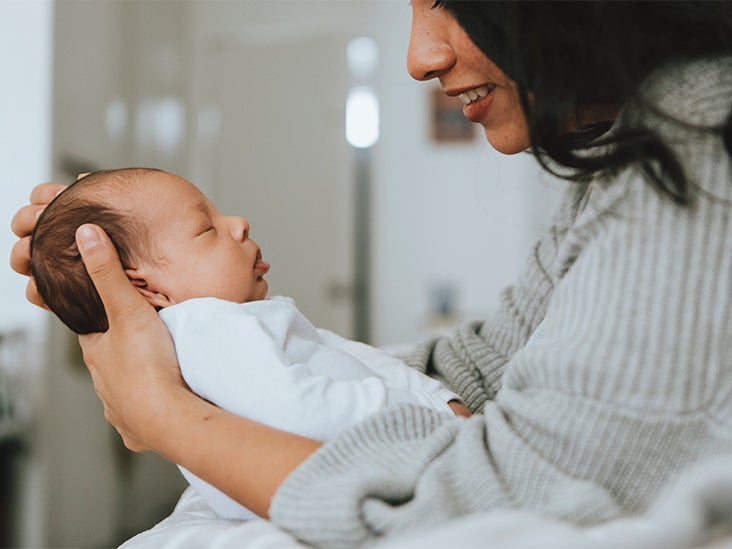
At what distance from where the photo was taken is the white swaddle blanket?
0.70 m

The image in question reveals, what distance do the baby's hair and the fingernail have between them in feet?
0.19

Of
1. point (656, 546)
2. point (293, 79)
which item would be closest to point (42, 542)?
point (656, 546)

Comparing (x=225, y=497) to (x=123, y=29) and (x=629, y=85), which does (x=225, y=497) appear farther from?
(x=123, y=29)

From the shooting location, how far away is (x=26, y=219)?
1060 millimetres

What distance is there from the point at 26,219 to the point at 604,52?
2.72 feet

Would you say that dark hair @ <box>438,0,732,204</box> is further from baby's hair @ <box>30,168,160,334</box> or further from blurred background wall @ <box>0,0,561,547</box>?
blurred background wall @ <box>0,0,561,547</box>

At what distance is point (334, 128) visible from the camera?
4430mm

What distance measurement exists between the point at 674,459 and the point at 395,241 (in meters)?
3.84

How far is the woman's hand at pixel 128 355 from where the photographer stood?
708 mm

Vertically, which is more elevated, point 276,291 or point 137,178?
point 137,178

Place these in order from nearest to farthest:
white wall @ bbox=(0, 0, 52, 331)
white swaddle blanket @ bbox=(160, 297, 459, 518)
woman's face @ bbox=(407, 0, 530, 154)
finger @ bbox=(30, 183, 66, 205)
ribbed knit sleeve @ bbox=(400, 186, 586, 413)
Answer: white swaddle blanket @ bbox=(160, 297, 459, 518), woman's face @ bbox=(407, 0, 530, 154), ribbed knit sleeve @ bbox=(400, 186, 586, 413), finger @ bbox=(30, 183, 66, 205), white wall @ bbox=(0, 0, 52, 331)

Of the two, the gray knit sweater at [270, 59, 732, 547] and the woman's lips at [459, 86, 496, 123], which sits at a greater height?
the woman's lips at [459, 86, 496, 123]

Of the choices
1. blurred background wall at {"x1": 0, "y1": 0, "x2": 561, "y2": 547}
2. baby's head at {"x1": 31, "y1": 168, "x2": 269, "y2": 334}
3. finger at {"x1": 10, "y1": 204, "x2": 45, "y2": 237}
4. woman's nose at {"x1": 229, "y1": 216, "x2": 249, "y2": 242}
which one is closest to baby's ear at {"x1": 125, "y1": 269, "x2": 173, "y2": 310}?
baby's head at {"x1": 31, "y1": 168, "x2": 269, "y2": 334}

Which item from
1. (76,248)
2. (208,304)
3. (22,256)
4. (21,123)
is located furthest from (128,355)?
(21,123)
